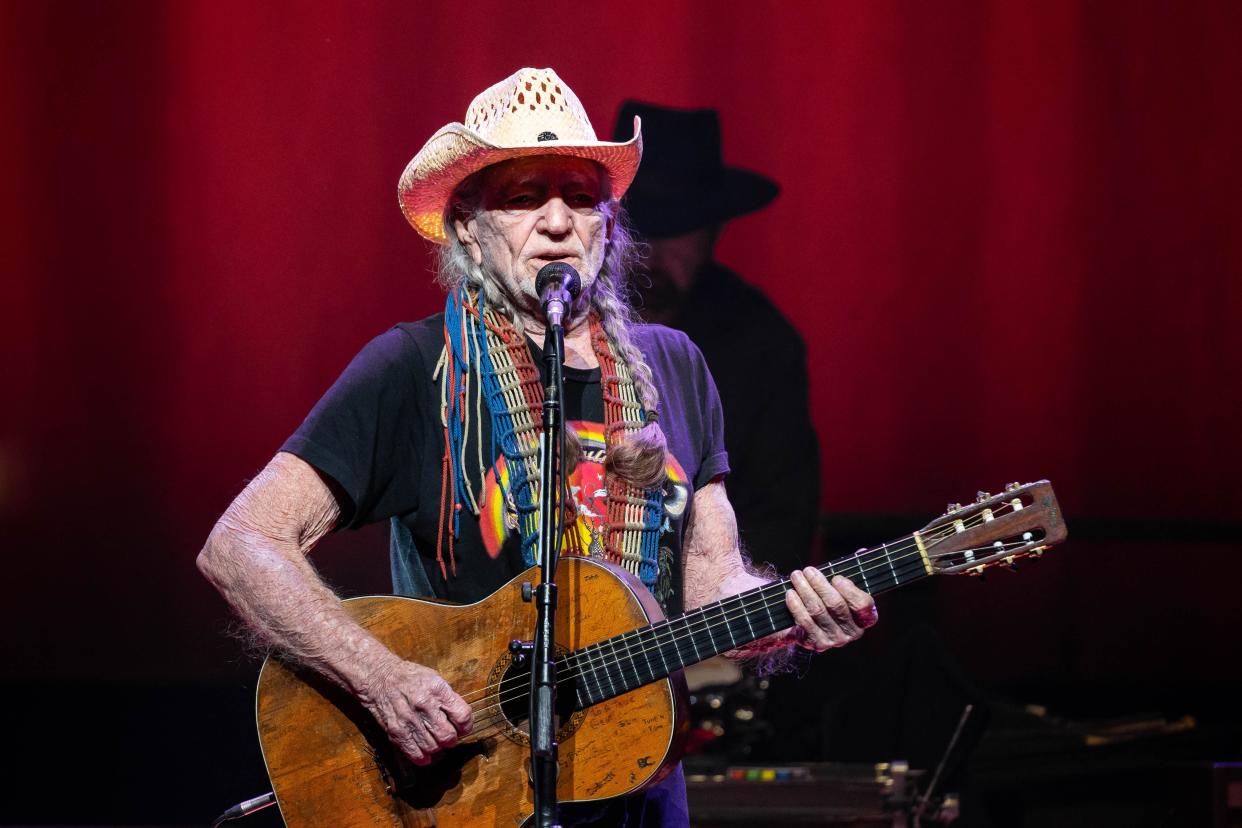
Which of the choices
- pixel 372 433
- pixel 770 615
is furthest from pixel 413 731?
pixel 770 615

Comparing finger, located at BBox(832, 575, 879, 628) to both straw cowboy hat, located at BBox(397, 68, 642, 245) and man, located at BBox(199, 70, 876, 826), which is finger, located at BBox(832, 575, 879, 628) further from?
straw cowboy hat, located at BBox(397, 68, 642, 245)

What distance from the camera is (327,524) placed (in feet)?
8.07

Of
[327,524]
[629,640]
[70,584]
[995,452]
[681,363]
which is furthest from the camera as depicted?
[995,452]

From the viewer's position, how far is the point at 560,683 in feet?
7.56

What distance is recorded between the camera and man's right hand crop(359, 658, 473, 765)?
2227 millimetres

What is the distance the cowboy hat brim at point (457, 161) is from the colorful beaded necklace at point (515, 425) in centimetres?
30

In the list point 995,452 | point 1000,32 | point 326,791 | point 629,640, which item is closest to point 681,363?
point 629,640

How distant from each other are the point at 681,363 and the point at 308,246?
87.4 inches

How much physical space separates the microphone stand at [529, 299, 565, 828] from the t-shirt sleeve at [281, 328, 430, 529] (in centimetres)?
54

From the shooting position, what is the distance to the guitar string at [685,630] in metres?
2.28

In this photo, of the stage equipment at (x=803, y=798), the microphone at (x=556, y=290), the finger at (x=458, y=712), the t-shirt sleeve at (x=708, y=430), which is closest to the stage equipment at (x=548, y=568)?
the microphone at (x=556, y=290)

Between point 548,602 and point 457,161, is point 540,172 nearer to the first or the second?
point 457,161

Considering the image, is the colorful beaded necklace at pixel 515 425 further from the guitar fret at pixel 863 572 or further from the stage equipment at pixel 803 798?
the stage equipment at pixel 803 798

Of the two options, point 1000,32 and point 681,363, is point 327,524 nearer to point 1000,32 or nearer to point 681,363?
point 681,363
